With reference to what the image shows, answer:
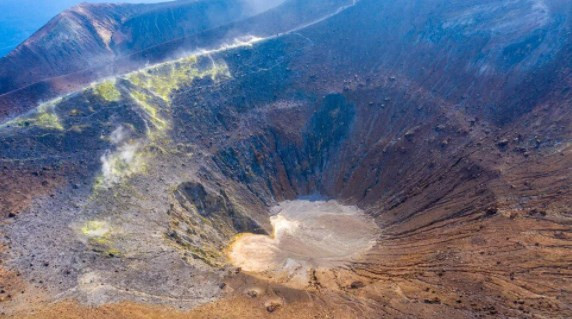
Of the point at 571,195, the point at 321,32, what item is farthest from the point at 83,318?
the point at 321,32

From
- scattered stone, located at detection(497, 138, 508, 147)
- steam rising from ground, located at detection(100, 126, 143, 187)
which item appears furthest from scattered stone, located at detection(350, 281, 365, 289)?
steam rising from ground, located at detection(100, 126, 143, 187)

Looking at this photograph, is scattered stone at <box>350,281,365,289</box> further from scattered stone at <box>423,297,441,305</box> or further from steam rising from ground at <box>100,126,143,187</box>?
steam rising from ground at <box>100,126,143,187</box>

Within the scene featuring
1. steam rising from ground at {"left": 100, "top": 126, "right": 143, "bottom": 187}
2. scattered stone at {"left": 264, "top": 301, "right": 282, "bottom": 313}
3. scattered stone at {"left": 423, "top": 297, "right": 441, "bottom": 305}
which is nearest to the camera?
scattered stone at {"left": 423, "top": 297, "right": 441, "bottom": 305}

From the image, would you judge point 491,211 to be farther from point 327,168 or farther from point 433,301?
point 327,168

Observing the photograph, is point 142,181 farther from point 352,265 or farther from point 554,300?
point 554,300

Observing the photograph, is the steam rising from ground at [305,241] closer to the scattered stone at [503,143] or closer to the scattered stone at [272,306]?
the scattered stone at [272,306]

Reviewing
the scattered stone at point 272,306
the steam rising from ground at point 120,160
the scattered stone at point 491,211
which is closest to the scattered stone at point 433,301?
the scattered stone at point 272,306
